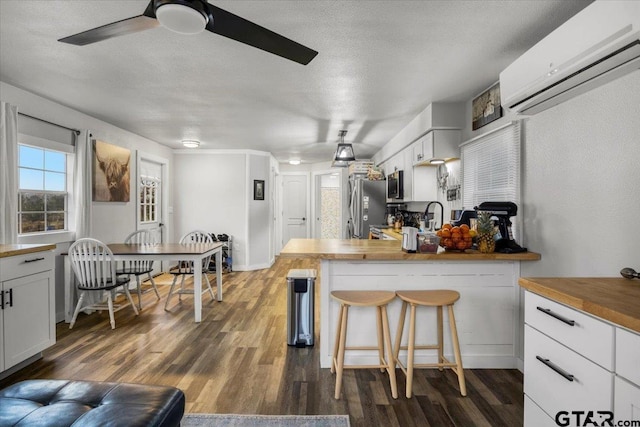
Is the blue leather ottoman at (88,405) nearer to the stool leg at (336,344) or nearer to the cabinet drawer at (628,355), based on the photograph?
the stool leg at (336,344)

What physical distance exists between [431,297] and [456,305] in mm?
454

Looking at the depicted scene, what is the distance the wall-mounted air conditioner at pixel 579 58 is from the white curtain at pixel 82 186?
14.1 ft

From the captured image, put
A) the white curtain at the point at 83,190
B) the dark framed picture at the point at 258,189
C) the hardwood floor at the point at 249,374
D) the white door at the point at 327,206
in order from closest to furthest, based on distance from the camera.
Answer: the hardwood floor at the point at 249,374, the white curtain at the point at 83,190, the dark framed picture at the point at 258,189, the white door at the point at 327,206

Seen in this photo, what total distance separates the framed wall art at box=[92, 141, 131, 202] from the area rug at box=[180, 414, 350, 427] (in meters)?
3.41

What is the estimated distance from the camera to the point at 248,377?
2508 mm

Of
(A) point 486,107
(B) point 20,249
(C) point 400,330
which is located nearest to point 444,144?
(A) point 486,107

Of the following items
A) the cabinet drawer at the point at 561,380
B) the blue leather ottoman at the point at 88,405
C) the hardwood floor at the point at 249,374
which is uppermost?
the cabinet drawer at the point at 561,380

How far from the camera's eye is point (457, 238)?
2535mm

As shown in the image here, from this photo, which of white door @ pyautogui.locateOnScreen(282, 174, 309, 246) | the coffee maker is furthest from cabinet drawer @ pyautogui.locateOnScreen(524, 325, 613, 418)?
white door @ pyautogui.locateOnScreen(282, 174, 309, 246)

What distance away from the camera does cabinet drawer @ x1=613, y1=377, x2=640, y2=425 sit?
103 cm

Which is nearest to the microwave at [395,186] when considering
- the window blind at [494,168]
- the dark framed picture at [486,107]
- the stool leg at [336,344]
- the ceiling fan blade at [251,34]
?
the window blind at [494,168]

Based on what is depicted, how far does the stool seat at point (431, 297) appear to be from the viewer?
2234 millimetres

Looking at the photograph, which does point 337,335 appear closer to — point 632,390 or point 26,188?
point 632,390

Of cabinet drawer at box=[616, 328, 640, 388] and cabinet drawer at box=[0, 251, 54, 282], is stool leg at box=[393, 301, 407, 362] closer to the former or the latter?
cabinet drawer at box=[616, 328, 640, 388]
